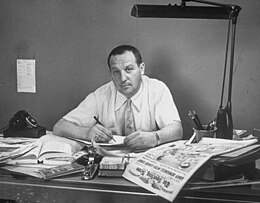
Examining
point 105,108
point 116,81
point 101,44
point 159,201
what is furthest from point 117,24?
point 159,201

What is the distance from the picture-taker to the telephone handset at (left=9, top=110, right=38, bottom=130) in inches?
64.2

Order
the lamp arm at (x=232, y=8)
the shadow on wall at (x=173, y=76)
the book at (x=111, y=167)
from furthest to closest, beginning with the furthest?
the shadow on wall at (x=173, y=76)
the lamp arm at (x=232, y=8)
the book at (x=111, y=167)

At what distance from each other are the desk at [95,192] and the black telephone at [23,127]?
358 millimetres

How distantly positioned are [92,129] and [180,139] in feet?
1.09

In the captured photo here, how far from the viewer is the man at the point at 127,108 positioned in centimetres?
159

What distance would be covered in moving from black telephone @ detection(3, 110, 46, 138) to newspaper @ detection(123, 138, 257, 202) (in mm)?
475

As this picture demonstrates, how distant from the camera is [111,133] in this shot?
1.59 metres

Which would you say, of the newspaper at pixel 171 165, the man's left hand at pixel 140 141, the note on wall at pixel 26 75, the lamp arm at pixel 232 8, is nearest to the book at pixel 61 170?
the newspaper at pixel 171 165

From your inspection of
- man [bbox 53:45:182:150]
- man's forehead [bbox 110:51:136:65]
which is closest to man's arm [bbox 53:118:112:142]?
man [bbox 53:45:182:150]

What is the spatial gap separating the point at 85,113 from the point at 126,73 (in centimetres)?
22

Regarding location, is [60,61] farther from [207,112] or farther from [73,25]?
[207,112]

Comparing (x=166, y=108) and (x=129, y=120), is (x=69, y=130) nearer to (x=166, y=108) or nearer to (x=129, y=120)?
(x=129, y=120)

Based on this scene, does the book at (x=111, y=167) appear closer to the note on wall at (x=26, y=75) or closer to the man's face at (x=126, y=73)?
the man's face at (x=126, y=73)

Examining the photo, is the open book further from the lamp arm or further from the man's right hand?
the lamp arm
